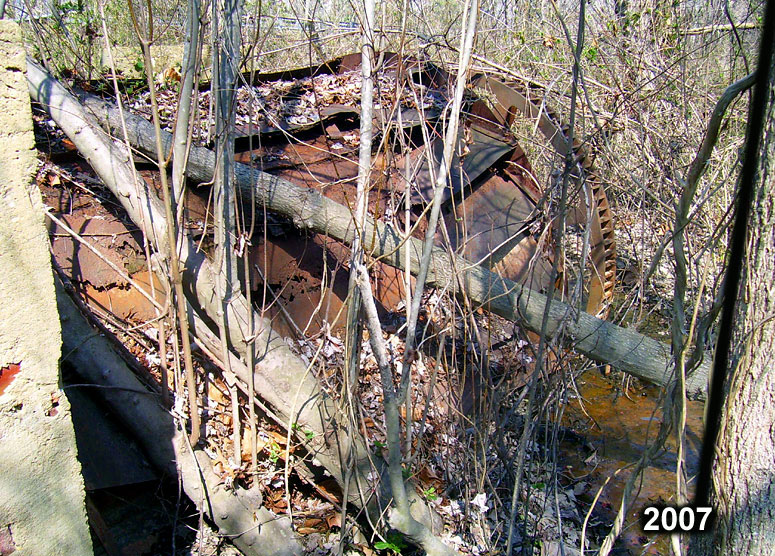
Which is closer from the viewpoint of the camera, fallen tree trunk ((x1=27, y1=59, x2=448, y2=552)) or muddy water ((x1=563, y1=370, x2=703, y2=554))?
fallen tree trunk ((x1=27, y1=59, x2=448, y2=552))

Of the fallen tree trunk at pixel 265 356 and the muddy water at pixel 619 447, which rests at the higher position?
the fallen tree trunk at pixel 265 356

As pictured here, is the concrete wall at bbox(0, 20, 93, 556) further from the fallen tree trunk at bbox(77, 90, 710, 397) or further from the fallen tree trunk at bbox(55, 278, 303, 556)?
the fallen tree trunk at bbox(77, 90, 710, 397)

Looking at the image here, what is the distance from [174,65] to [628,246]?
19.7ft

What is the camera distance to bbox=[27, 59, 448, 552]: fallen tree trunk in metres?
3.17

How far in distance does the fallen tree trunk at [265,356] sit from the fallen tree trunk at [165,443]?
441mm

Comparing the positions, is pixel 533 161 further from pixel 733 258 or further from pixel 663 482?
pixel 733 258

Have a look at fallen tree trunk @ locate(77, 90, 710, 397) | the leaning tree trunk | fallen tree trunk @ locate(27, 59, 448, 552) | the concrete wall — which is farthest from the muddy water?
the concrete wall

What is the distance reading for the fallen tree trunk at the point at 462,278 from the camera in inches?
137

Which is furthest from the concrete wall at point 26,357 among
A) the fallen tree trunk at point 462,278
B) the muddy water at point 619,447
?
the muddy water at point 619,447

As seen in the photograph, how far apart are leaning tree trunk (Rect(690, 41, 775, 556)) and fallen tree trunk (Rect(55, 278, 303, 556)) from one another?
221 cm

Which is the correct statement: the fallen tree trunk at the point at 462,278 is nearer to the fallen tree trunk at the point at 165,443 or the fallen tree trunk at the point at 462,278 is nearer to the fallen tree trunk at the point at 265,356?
the fallen tree trunk at the point at 265,356

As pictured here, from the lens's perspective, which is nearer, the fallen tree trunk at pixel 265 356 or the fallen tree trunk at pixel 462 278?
the fallen tree trunk at pixel 265 356

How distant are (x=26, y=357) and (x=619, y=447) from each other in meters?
4.41

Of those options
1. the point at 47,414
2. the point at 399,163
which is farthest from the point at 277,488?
the point at 399,163
